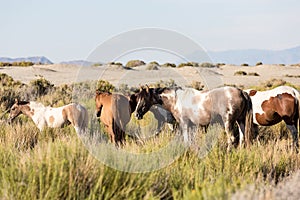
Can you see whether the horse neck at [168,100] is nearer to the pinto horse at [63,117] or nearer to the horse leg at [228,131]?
the horse leg at [228,131]

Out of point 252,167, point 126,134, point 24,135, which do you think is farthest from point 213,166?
point 24,135

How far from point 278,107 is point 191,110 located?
2110 millimetres

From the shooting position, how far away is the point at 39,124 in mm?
11297

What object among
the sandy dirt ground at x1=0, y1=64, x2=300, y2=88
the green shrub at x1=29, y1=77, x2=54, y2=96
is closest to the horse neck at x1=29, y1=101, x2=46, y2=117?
the sandy dirt ground at x1=0, y1=64, x2=300, y2=88

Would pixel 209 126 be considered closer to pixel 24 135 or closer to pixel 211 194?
pixel 24 135

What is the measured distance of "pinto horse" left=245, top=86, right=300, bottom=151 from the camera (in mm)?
10242

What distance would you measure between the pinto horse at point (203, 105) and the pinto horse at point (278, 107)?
1049 mm

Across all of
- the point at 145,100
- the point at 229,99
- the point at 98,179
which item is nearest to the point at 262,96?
the point at 229,99

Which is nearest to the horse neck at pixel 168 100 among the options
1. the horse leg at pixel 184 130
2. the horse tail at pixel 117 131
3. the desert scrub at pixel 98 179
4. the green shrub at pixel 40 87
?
the horse leg at pixel 184 130

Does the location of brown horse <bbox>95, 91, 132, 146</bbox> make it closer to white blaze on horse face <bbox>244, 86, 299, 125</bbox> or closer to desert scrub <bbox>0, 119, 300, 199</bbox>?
white blaze on horse face <bbox>244, 86, 299, 125</bbox>

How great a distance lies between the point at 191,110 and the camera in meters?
9.70

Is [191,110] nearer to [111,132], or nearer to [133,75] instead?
[111,132]

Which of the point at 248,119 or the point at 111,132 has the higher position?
the point at 248,119

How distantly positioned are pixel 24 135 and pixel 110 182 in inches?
194
